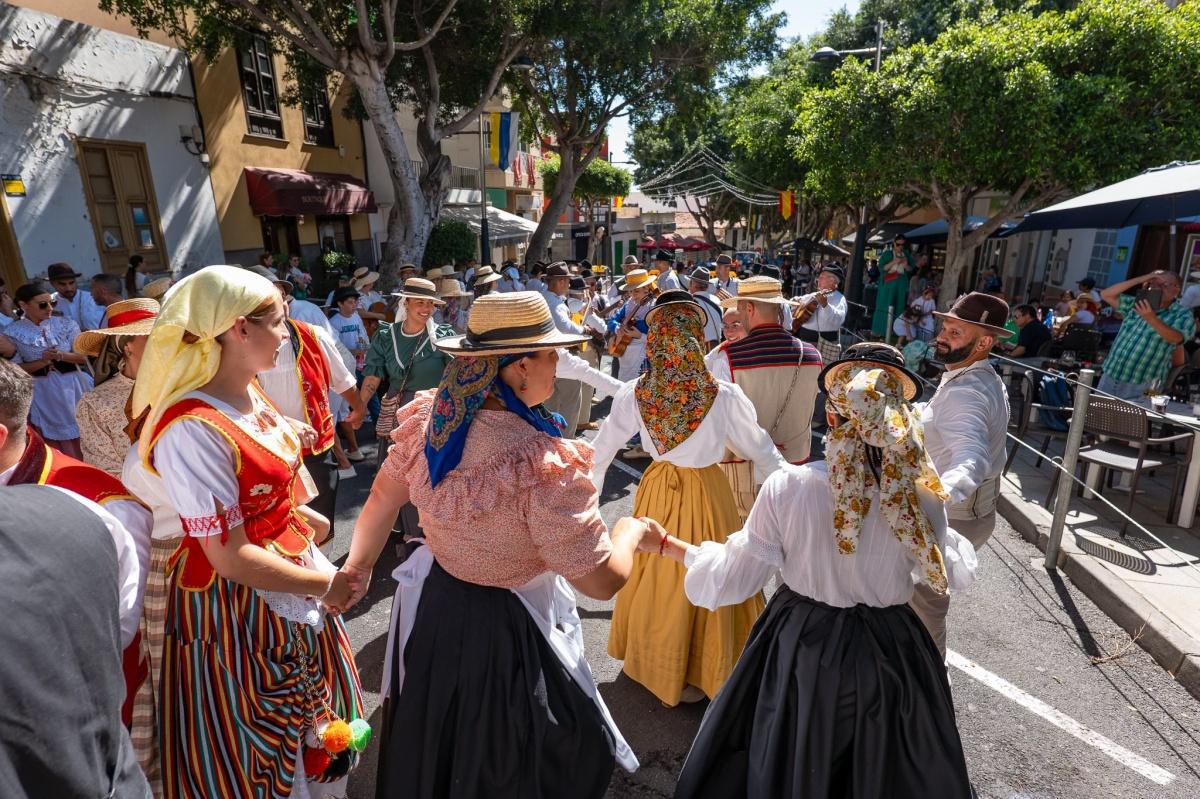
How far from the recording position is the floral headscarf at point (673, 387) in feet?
10.2

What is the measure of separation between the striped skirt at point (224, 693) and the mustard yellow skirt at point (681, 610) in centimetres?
→ 166

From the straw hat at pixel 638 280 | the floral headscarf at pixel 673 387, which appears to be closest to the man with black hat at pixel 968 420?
the floral headscarf at pixel 673 387

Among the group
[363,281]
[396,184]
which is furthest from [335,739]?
[396,184]

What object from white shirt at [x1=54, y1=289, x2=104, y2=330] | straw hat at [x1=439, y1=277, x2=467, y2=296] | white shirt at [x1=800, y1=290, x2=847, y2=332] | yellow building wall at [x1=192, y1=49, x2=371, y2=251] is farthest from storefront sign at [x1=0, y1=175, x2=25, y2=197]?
white shirt at [x1=800, y1=290, x2=847, y2=332]

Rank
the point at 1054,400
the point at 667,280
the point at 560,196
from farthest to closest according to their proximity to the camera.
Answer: the point at 560,196 < the point at 667,280 < the point at 1054,400

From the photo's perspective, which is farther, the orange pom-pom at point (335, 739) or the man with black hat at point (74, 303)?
the man with black hat at point (74, 303)

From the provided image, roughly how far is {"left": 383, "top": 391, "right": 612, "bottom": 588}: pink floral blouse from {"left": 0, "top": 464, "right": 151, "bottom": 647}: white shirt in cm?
73

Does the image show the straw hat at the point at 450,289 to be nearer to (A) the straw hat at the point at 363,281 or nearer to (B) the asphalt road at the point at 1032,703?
(A) the straw hat at the point at 363,281

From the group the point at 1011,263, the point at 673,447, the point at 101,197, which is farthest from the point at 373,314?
the point at 1011,263

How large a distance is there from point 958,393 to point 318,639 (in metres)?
2.85

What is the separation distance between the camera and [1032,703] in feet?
11.1

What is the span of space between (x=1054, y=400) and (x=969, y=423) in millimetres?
4659

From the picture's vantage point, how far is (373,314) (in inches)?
360

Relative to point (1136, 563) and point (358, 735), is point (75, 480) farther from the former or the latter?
point (1136, 563)
